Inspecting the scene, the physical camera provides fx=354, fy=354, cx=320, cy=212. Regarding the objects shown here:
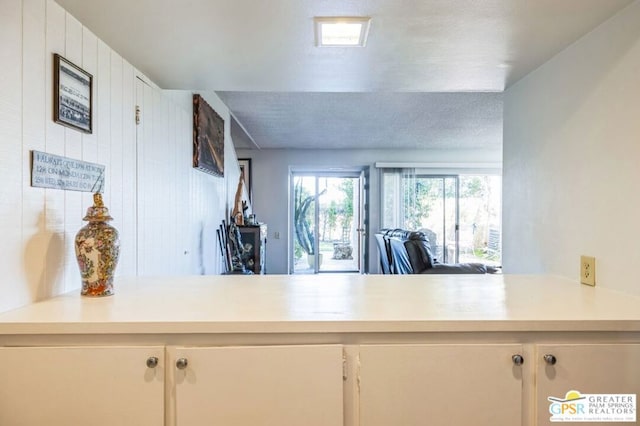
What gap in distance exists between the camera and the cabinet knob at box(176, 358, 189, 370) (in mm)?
971

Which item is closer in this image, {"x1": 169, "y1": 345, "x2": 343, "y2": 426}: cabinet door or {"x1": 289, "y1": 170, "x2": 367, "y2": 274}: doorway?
{"x1": 169, "y1": 345, "x2": 343, "y2": 426}: cabinet door

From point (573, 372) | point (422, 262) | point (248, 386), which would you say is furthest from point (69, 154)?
point (422, 262)

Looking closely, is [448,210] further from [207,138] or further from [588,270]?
[588,270]

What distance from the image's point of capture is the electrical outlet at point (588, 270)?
143 cm

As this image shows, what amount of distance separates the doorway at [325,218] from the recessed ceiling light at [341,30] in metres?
5.25

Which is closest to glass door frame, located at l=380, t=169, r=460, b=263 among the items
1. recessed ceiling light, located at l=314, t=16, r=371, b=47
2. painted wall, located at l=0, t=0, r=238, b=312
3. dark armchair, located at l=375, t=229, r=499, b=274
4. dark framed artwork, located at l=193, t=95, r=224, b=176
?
dark armchair, located at l=375, t=229, r=499, b=274

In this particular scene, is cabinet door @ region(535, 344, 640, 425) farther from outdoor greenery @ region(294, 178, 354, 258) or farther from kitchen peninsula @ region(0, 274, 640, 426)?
outdoor greenery @ region(294, 178, 354, 258)

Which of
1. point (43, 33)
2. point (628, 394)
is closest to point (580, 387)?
point (628, 394)

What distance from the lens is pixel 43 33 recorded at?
1162 mm

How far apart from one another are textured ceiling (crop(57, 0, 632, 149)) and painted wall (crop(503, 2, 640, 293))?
0.38 ft

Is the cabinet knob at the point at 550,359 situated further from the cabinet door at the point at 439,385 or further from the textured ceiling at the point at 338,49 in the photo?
the textured ceiling at the point at 338,49

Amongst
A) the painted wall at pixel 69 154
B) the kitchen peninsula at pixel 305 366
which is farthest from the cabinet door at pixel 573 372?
the painted wall at pixel 69 154

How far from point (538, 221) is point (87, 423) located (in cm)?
202

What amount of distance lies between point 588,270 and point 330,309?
3.73 ft
